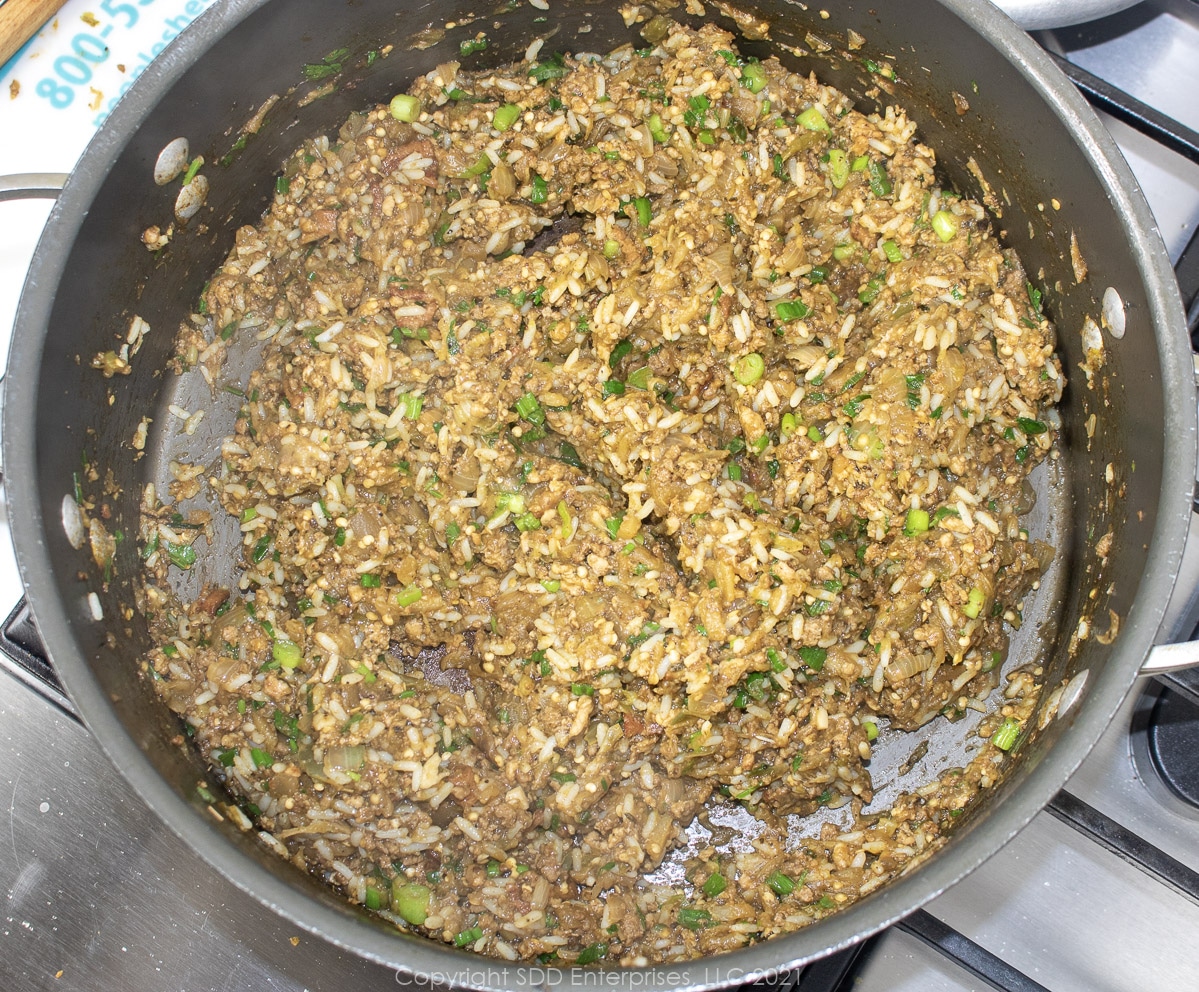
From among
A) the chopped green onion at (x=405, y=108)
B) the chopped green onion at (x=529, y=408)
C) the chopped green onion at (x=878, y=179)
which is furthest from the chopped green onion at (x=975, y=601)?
the chopped green onion at (x=405, y=108)

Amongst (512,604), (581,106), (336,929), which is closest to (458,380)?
(512,604)

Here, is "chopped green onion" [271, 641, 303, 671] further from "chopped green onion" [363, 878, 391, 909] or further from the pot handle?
the pot handle

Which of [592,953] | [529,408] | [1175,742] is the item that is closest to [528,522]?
[529,408]

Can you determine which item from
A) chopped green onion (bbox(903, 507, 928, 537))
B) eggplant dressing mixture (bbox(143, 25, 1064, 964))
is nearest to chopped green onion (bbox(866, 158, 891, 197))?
eggplant dressing mixture (bbox(143, 25, 1064, 964))

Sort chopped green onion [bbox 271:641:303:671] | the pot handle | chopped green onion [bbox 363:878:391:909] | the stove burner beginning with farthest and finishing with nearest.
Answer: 1. the stove burner
2. chopped green onion [bbox 271:641:303:671]
3. chopped green onion [bbox 363:878:391:909]
4. the pot handle

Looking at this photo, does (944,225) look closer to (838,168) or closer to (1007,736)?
(838,168)

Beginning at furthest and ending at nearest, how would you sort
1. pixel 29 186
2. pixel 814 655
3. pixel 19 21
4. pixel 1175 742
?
1. pixel 19 21
2. pixel 1175 742
3. pixel 814 655
4. pixel 29 186
